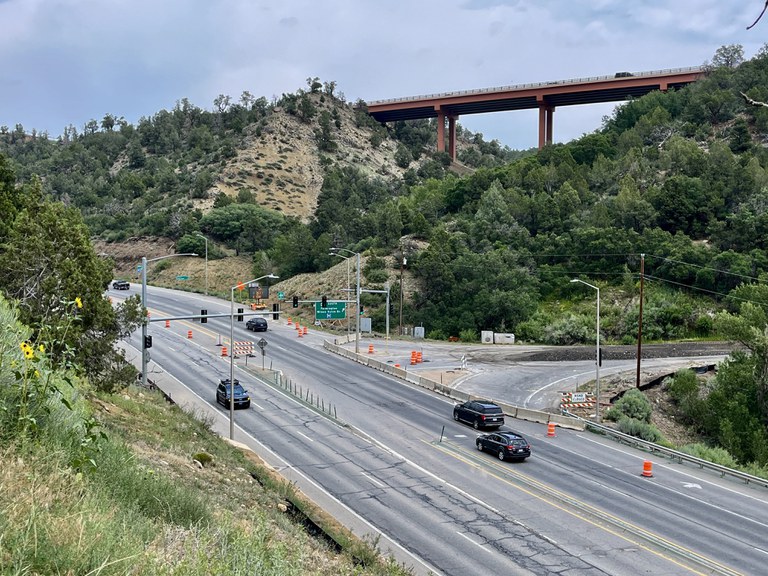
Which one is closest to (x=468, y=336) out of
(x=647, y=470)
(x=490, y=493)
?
(x=647, y=470)

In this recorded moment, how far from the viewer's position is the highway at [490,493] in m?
20.7

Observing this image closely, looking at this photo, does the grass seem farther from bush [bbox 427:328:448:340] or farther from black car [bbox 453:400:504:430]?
bush [bbox 427:328:448:340]

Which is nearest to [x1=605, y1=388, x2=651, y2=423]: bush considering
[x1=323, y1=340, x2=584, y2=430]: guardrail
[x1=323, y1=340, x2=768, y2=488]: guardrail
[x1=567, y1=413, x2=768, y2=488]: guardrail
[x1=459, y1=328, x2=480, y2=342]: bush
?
[x1=323, y1=340, x2=768, y2=488]: guardrail

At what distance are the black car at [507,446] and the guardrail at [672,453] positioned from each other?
7227mm

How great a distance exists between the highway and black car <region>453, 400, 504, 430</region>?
0.88 meters

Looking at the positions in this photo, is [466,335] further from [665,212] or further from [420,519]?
[420,519]

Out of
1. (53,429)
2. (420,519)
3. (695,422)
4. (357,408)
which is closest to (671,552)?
(420,519)

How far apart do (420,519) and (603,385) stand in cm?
2760

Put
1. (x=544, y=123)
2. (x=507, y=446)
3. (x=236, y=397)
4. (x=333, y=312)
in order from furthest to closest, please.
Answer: (x=544, y=123), (x=333, y=312), (x=236, y=397), (x=507, y=446)

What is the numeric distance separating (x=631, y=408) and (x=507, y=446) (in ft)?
45.3

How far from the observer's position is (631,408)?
135ft

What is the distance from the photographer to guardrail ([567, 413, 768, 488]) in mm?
29734

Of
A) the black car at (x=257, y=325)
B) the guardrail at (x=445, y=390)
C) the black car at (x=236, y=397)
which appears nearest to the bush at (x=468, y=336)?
the guardrail at (x=445, y=390)

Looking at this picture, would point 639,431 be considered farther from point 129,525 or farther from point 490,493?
point 129,525
